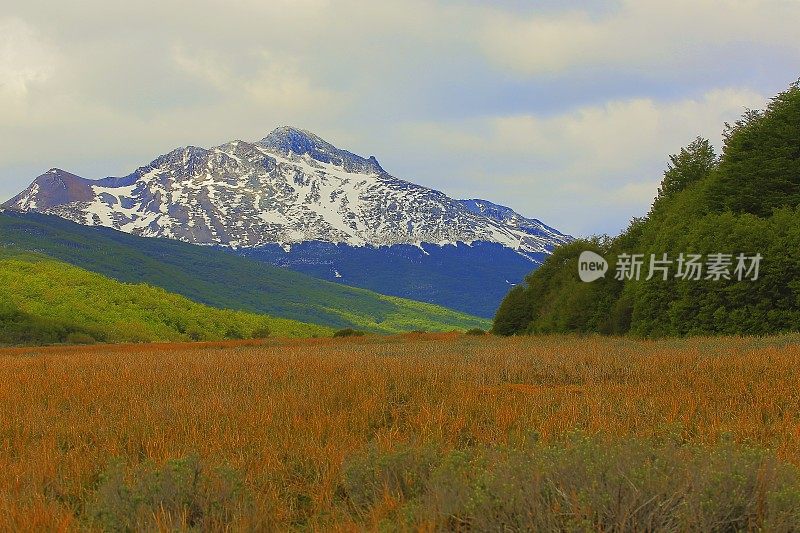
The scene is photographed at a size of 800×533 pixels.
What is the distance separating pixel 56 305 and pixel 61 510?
8556 cm

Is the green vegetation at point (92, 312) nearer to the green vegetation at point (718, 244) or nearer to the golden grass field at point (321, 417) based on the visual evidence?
the green vegetation at point (718, 244)

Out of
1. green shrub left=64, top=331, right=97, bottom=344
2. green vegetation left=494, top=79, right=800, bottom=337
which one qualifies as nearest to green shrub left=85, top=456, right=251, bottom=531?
green vegetation left=494, top=79, right=800, bottom=337

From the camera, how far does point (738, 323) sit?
32625 millimetres

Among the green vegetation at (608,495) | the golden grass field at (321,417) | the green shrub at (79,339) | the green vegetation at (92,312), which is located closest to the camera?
the green vegetation at (608,495)

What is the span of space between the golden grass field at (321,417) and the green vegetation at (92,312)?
50891mm

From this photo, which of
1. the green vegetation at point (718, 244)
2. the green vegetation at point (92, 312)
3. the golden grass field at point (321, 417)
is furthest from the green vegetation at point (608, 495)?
the green vegetation at point (92, 312)

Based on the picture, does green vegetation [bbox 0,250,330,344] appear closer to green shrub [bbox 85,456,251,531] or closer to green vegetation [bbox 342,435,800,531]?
green shrub [bbox 85,456,251,531]

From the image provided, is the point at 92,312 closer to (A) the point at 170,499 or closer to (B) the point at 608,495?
(A) the point at 170,499

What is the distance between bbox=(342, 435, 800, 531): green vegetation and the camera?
14.3ft

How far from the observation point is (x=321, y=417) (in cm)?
879

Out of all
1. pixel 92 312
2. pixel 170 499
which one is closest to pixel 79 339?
pixel 92 312

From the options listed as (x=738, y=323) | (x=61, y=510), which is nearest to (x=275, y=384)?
(x=61, y=510)

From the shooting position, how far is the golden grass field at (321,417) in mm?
6047

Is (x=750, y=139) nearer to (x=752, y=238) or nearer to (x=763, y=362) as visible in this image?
(x=752, y=238)
